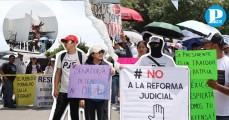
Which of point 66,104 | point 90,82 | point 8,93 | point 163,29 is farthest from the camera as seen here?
point 163,29

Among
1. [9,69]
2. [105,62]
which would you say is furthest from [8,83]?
[105,62]

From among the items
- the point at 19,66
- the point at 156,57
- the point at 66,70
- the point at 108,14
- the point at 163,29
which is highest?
the point at 108,14

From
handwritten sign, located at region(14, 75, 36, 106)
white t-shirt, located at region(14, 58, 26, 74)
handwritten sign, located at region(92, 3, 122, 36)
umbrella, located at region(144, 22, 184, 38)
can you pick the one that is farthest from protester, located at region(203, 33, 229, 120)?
umbrella, located at region(144, 22, 184, 38)

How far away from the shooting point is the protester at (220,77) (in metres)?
5.66

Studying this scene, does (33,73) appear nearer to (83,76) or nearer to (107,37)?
(107,37)

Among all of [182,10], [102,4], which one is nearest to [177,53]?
[102,4]

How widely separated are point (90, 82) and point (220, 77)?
274 cm

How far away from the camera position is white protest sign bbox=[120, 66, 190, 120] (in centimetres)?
655

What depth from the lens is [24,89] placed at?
14.3 metres

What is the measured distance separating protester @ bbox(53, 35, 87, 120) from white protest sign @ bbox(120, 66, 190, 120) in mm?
1666

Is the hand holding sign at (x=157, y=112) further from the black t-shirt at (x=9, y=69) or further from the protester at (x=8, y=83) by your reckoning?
the black t-shirt at (x=9, y=69)

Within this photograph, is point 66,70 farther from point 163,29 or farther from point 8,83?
point 163,29

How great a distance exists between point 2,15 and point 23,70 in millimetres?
1715

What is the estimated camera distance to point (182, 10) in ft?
137
